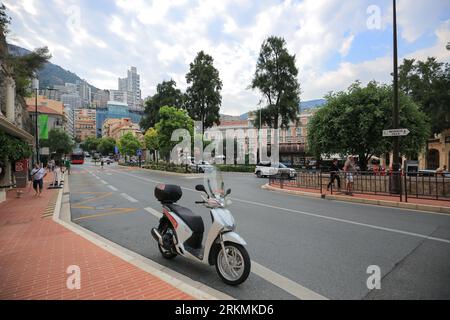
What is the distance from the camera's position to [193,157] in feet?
131

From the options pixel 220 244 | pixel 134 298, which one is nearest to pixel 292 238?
pixel 220 244

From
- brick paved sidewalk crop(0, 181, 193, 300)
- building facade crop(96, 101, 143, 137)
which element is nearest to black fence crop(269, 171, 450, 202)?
brick paved sidewalk crop(0, 181, 193, 300)

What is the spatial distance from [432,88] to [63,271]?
4010 centimetres

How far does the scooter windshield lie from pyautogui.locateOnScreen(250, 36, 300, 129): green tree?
33421 millimetres

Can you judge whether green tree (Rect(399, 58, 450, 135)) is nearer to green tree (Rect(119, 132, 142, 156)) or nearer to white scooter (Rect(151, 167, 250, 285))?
white scooter (Rect(151, 167, 250, 285))

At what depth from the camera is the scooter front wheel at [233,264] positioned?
12.0 feet

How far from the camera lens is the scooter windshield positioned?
4.19 m

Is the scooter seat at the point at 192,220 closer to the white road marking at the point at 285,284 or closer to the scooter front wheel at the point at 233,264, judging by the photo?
the scooter front wheel at the point at 233,264

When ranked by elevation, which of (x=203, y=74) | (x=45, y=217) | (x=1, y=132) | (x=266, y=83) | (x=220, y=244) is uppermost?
(x=203, y=74)

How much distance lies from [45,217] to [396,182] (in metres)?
13.1

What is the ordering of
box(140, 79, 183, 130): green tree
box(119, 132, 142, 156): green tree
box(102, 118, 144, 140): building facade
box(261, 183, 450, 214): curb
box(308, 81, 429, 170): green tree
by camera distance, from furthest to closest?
1. box(102, 118, 144, 140): building facade
2. box(119, 132, 142, 156): green tree
3. box(140, 79, 183, 130): green tree
4. box(308, 81, 429, 170): green tree
5. box(261, 183, 450, 214): curb

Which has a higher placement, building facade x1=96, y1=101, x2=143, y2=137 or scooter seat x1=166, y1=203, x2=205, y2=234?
building facade x1=96, y1=101, x2=143, y2=137
